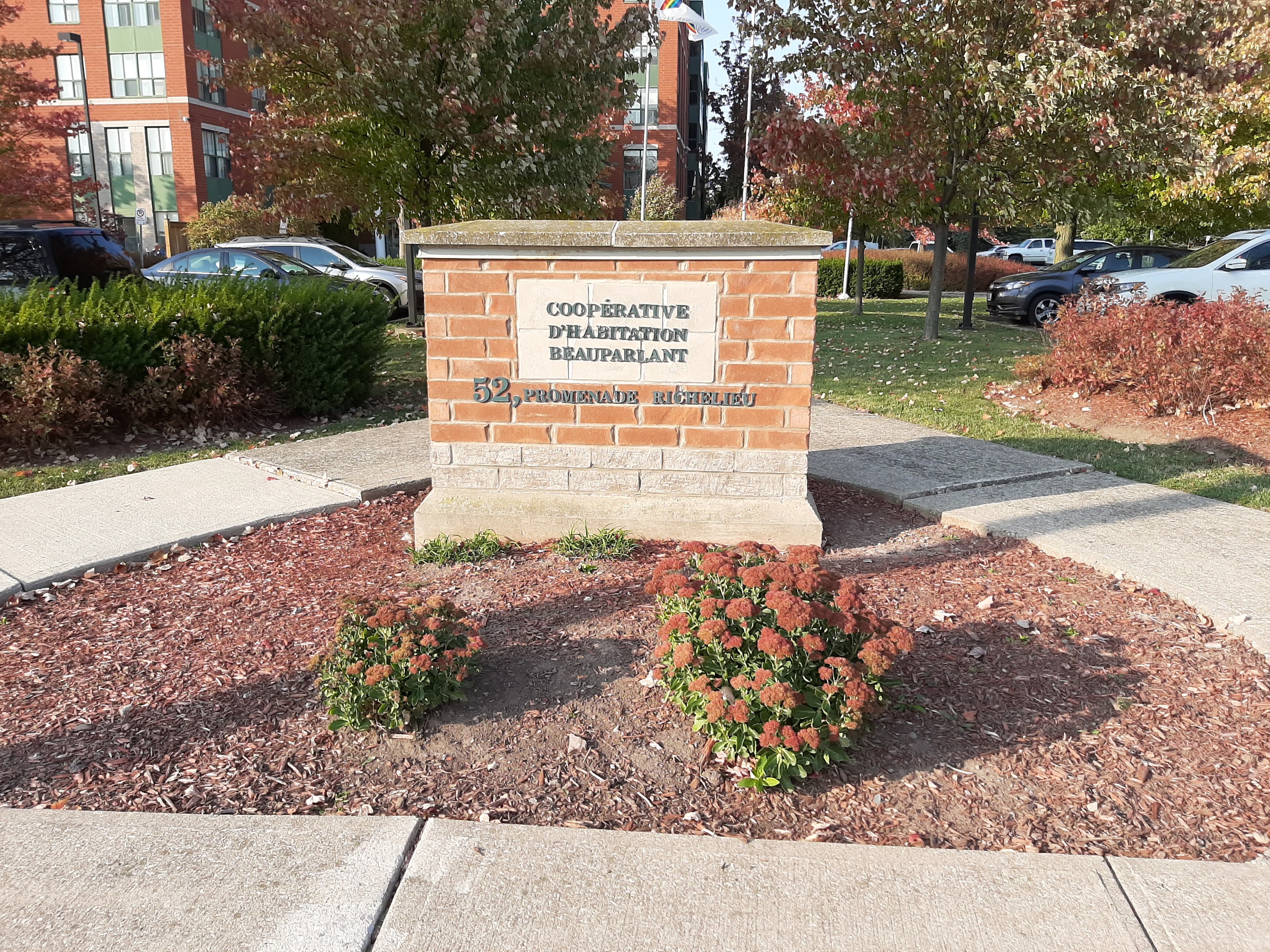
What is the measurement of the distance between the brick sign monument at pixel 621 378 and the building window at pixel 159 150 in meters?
42.0

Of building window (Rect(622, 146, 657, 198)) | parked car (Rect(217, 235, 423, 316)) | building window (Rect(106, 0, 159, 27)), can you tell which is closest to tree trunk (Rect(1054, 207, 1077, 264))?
parked car (Rect(217, 235, 423, 316))

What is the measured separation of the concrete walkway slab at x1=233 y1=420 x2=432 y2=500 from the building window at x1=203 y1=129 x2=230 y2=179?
127ft

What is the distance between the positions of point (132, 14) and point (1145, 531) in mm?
45957

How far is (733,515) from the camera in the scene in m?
4.69

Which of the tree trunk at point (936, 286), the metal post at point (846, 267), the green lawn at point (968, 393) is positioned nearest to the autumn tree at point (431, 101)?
the green lawn at point (968, 393)

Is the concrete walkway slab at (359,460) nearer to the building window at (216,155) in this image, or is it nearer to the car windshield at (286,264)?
the car windshield at (286,264)

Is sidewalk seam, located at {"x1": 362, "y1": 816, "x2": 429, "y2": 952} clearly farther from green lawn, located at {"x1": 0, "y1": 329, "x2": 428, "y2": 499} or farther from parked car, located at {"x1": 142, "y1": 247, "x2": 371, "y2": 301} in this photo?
parked car, located at {"x1": 142, "y1": 247, "x2": 371, "y2": 301}

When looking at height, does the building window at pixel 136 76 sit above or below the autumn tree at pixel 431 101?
above

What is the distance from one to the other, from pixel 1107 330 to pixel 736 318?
536cm

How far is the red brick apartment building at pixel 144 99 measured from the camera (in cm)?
3944

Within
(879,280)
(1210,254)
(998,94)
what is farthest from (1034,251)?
(998,94)

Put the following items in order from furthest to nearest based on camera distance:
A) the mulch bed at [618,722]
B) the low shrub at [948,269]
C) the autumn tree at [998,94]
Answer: the low shrub at [948,269] < the autumn tree at [998,94] < the mulch bed at [618,722]

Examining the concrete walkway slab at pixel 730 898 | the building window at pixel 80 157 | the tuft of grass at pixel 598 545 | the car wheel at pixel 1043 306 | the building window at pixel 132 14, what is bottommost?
the concrete walkway slab at pixel 730 898

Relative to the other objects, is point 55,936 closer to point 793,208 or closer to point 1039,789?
point 1039,789
